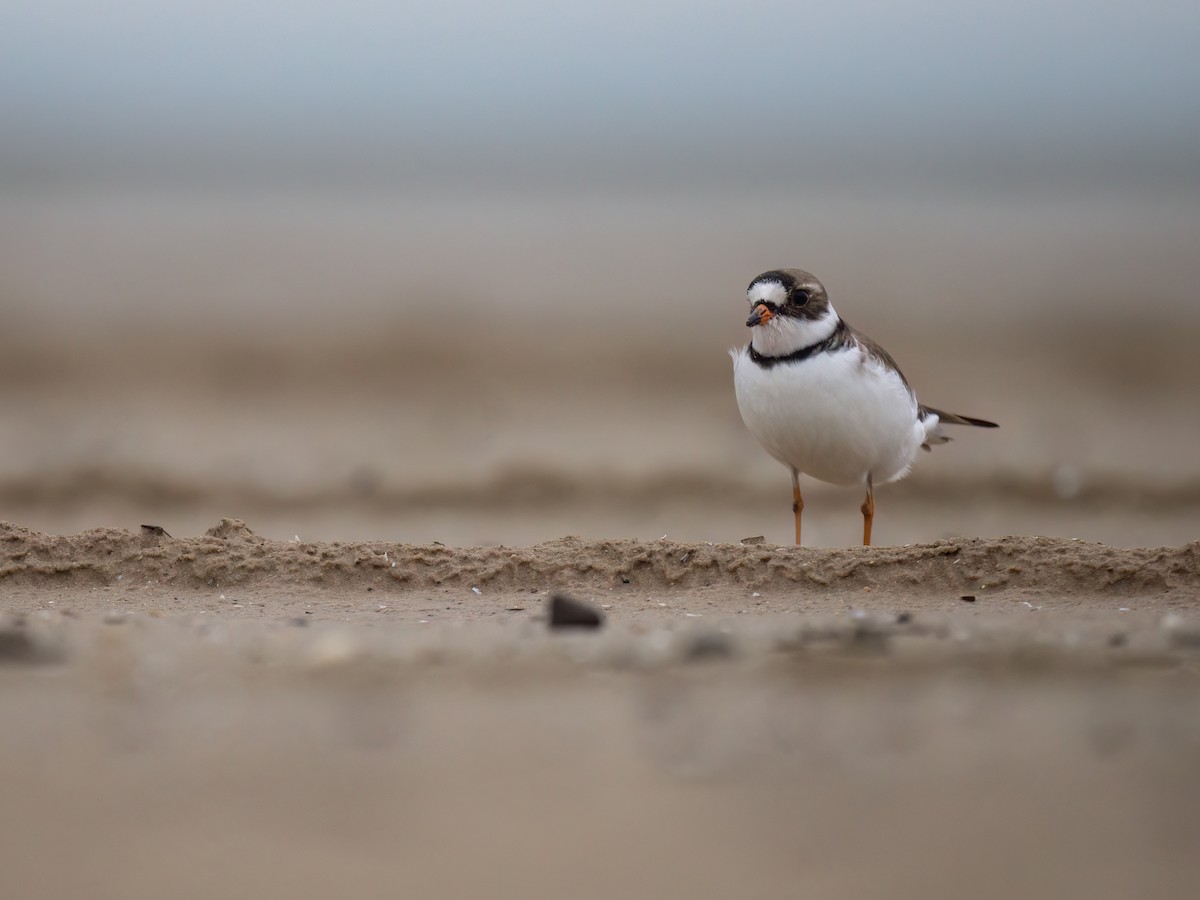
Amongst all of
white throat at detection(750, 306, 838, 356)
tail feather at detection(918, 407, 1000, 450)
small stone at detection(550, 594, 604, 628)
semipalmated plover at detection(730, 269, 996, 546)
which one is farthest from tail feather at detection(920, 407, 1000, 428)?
small stone at detection(550, 594, 604, 628)

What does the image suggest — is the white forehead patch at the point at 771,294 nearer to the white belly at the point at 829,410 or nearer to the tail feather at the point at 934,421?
the white belly at the point at 829,410

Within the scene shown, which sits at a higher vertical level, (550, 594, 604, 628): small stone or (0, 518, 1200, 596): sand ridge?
(0, 518, 1200, 596): sand ridge

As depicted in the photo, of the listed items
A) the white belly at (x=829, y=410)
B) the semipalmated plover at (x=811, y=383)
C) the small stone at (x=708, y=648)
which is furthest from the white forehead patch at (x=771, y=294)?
the small stone at (x=708, y=648)

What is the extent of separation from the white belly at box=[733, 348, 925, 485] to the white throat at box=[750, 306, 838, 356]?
0.08 meters

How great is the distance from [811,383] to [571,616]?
2248 millimetres

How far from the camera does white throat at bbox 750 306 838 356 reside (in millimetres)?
5574

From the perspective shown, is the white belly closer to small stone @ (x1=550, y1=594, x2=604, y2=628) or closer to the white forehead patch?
the white forehead patch

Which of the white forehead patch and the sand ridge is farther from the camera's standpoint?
the white forehead patch

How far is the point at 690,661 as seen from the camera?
3.08 m

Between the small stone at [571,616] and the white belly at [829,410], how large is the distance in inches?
86.7

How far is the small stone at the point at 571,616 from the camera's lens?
3576 millimetres

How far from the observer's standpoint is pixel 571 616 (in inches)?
141

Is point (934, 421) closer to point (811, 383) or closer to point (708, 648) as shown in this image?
point (811, 383)

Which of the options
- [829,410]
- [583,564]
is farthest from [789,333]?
[583,564]
